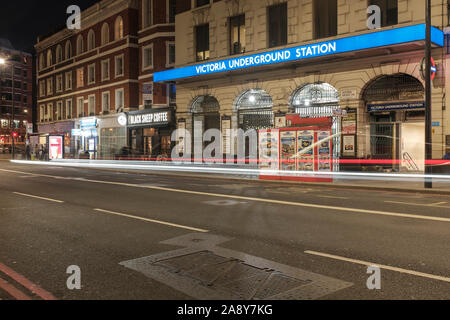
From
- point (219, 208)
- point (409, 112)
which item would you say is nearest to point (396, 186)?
point (409, 112)

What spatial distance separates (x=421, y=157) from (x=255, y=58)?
1096 cm

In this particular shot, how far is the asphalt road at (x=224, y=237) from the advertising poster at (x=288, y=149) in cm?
565

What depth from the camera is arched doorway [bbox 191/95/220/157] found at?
30.5 m

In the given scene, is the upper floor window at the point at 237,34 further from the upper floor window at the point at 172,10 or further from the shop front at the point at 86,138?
the shop front at the point at 86,138

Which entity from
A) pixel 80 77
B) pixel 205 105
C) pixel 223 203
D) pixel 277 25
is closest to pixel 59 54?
pixel 80 77

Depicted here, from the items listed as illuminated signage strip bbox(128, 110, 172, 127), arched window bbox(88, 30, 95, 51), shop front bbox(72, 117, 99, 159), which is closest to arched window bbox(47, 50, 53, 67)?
arched window bbox(88, 30, 95, 51)

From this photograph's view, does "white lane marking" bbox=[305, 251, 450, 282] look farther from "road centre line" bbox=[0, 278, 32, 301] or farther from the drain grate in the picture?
"road centre line" bbox=[0, 278, 32, 301]

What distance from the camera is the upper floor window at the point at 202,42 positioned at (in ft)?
99.6

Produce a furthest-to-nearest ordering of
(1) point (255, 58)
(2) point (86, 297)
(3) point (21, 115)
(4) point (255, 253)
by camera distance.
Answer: (3) point (21, 115)
(1) point (255, 58)
(4) point (255, 253)
(2) point (86, 297)

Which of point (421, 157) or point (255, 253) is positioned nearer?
point (255, 253)

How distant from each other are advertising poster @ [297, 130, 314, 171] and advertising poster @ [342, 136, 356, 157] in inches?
199

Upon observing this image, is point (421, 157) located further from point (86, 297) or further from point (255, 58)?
point (86, 297)

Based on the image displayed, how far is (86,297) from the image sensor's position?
14.7 feet

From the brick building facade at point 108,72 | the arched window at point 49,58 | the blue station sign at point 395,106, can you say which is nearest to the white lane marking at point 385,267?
the blue station sign at point 395,106
